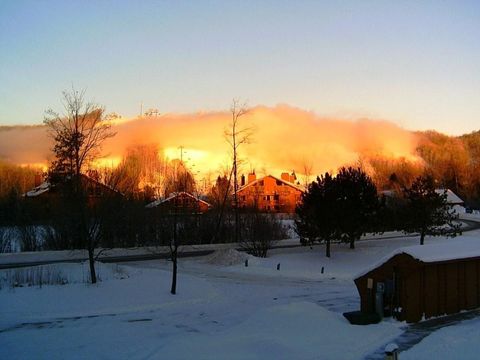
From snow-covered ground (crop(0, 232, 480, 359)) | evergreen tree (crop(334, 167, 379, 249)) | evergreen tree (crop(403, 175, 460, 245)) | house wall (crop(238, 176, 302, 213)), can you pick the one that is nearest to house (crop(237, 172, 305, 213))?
house wall (crop(238, 176, 302, 213))

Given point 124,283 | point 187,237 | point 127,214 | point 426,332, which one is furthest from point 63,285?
point 187,237

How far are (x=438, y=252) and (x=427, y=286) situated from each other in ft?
3.39

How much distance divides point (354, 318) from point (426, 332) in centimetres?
189

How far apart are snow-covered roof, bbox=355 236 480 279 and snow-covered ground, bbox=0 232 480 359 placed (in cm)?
174

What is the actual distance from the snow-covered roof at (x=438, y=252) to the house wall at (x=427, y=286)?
0.38ft

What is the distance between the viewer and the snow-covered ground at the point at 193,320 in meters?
11.5

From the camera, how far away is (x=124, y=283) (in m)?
20.9

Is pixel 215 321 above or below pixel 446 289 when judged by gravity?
below

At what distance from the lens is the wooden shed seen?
47.3 ft

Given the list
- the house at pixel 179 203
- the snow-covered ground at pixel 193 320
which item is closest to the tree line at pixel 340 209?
the snow-covered ground at pixel 193 320

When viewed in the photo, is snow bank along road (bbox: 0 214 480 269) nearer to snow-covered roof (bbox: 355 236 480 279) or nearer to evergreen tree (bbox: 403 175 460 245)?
evergreen tree (bbox: 403 175 460 245)

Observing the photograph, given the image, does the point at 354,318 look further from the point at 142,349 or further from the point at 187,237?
the point at 187,237

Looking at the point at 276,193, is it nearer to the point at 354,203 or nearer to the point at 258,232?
the point at 258,232

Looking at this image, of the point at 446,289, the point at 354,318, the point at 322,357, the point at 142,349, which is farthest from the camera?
the point at 446,289
